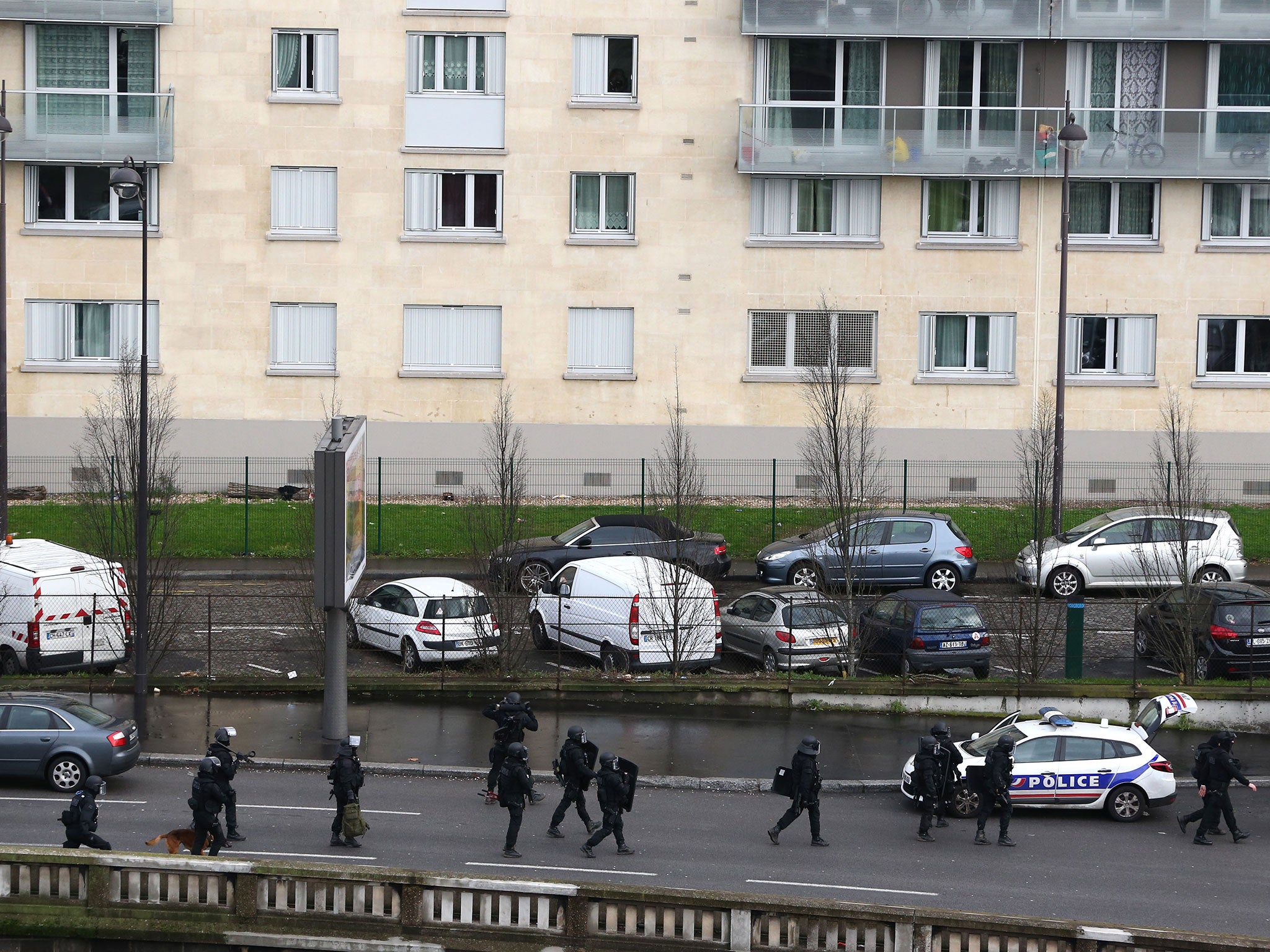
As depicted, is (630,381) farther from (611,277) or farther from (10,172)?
(10,172)

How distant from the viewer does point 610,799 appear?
1598 centimetres

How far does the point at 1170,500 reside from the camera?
2598cm

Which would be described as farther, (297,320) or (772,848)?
(297,320)

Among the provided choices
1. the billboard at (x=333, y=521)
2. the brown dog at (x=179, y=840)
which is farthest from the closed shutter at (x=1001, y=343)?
the brown dog at (x=179, y=840)

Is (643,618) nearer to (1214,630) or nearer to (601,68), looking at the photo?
(1214,630)

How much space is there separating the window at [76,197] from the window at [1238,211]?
24125 millimetres

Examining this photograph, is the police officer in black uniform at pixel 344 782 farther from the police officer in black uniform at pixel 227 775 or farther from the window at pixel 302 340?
the window at pixel 302 340

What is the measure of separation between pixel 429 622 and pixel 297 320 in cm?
1489

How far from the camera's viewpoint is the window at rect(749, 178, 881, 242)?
3688 cm

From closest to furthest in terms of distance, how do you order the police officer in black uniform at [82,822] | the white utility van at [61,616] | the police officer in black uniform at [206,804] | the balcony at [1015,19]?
the police officer in black uniform at [82,822]
the police officer in black uniform at [206,804]
the white utility van at [61,616]
the balcony at [1015,19]

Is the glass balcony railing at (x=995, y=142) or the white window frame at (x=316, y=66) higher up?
the white window frame at (x=316, y=66)

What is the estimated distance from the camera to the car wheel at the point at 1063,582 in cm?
2841

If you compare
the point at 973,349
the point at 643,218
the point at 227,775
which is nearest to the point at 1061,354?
the point at 973,349

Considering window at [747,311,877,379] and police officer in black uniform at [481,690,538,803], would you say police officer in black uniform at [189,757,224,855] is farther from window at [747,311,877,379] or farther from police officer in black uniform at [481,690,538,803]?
window at [747,311,877,379]
